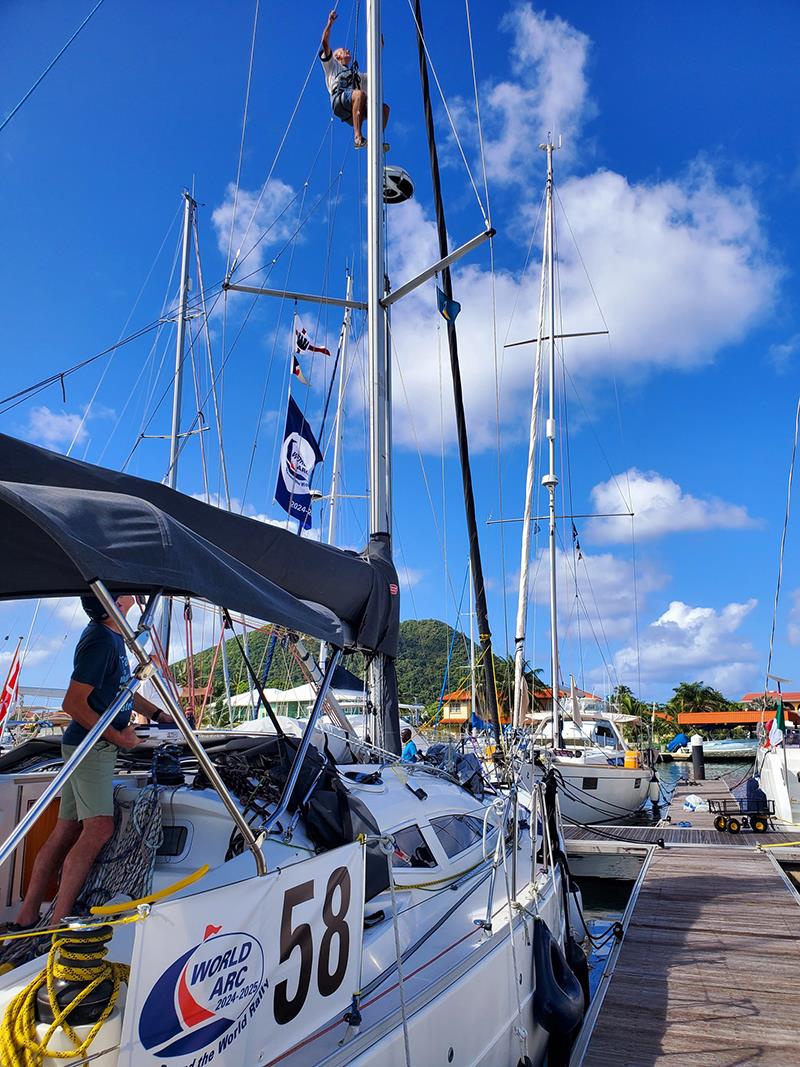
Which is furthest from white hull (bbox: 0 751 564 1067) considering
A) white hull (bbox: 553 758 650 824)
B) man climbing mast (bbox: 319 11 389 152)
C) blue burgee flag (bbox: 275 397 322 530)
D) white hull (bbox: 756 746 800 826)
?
white hull (bbox: 553 758 650 824)

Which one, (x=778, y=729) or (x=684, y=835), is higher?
(x=778, y=729)

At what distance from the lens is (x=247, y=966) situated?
104 inches

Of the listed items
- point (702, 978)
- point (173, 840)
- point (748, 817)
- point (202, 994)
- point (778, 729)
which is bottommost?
point (702, 978)

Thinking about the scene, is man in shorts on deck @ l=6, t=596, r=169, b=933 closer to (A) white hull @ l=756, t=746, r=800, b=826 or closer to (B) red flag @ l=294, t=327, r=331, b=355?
(B) red flag @ l=294, t=327, r=331, b=355

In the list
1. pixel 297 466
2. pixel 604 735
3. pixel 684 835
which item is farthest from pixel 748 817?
pixel 604 735

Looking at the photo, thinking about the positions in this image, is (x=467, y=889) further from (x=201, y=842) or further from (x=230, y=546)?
(x=230, y=546)

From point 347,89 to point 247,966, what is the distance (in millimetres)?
8791

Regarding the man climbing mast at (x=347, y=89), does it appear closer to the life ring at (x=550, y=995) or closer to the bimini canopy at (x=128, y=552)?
the bimini canopy at (x=128, y=552)

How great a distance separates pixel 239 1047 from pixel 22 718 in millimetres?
16675

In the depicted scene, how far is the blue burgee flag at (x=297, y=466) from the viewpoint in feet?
32.0

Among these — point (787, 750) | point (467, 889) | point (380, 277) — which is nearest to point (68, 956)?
point (467, 889)

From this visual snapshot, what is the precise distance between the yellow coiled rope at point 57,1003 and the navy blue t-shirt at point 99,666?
111cm

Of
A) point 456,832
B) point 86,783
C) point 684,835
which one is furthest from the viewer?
point 684,835

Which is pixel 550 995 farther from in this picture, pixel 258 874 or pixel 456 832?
pixel 258 874
